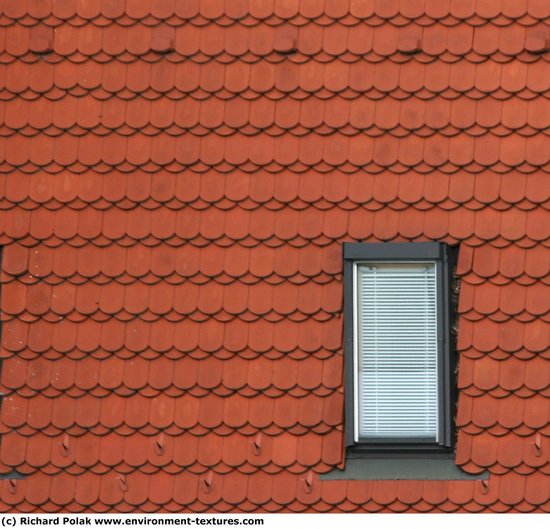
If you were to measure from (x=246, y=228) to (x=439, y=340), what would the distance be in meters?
1.47

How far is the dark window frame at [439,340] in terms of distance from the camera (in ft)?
32.0

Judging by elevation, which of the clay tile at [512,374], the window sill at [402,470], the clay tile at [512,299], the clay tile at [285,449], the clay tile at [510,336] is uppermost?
the clay tile at [512,299]

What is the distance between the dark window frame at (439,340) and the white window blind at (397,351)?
0.17ft

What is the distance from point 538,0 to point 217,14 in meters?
2.15

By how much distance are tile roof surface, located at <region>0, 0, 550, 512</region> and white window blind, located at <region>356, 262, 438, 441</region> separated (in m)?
0.19

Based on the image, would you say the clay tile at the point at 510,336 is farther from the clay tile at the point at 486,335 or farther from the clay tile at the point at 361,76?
the clay tile at the point at 361,76

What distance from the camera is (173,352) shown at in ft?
32.7

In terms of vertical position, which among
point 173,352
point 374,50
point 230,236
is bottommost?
point 173,352

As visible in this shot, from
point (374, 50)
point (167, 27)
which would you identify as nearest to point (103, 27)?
point (167, 27)

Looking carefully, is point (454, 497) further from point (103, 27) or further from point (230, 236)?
point (103, 27)

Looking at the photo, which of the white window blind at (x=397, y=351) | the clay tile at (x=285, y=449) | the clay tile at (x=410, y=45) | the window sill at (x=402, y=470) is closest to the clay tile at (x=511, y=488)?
the window sill at (x=402, y=470)

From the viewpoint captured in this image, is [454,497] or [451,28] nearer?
[454,497]

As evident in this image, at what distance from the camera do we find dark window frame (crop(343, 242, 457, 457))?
32.0ft

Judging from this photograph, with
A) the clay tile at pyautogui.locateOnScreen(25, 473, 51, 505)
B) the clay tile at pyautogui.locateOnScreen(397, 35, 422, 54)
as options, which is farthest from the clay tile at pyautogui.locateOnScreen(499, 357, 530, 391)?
the clay tile at pyautogui.locateOnScreen(25, 473, 51, 505)
